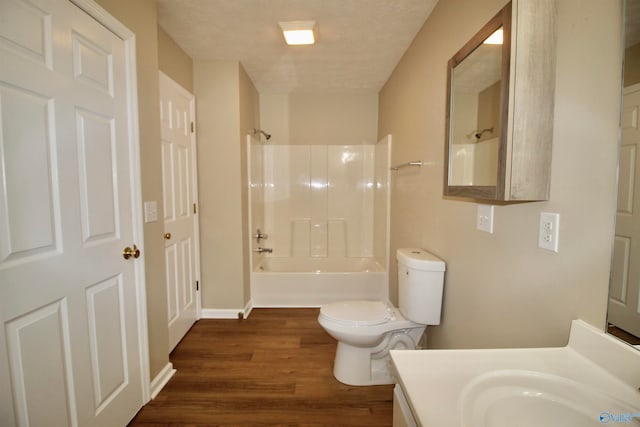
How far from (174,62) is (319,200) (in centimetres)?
209

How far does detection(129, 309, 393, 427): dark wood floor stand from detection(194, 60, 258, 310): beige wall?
45cm

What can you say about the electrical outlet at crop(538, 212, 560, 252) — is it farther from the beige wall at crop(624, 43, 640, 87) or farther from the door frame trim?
the door frame trim

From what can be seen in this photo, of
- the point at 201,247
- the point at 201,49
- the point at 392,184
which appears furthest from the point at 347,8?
the point at 201,247

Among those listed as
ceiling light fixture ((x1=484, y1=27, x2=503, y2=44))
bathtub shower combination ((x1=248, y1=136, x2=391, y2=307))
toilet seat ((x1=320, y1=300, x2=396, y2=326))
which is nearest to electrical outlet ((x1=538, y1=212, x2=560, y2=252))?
ceiling light fixture ((x1=484, y1=27, x2=503, y2=44))

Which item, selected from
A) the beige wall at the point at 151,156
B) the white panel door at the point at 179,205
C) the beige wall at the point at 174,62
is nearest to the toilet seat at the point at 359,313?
the beige wall at the point at 151,156

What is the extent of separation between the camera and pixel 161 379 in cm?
183

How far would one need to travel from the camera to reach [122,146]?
4.82 ft

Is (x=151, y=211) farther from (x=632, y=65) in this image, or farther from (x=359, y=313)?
(x=632, y=65)

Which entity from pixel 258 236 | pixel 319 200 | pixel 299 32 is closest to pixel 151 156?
pixel 299 32


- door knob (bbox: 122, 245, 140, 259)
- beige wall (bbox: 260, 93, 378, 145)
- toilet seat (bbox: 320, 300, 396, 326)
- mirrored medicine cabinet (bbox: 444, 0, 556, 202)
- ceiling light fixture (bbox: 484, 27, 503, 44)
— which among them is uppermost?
beige wall (bbox: 260, 93, 378, 145)

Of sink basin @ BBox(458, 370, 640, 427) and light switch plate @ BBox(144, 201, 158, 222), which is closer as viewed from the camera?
sink basin @ BBox(458, 370, 640, 427)

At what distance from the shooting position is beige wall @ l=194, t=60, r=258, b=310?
258 cm

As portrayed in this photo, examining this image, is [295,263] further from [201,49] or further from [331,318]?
[201,49]

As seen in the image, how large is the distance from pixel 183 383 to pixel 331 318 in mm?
1064
